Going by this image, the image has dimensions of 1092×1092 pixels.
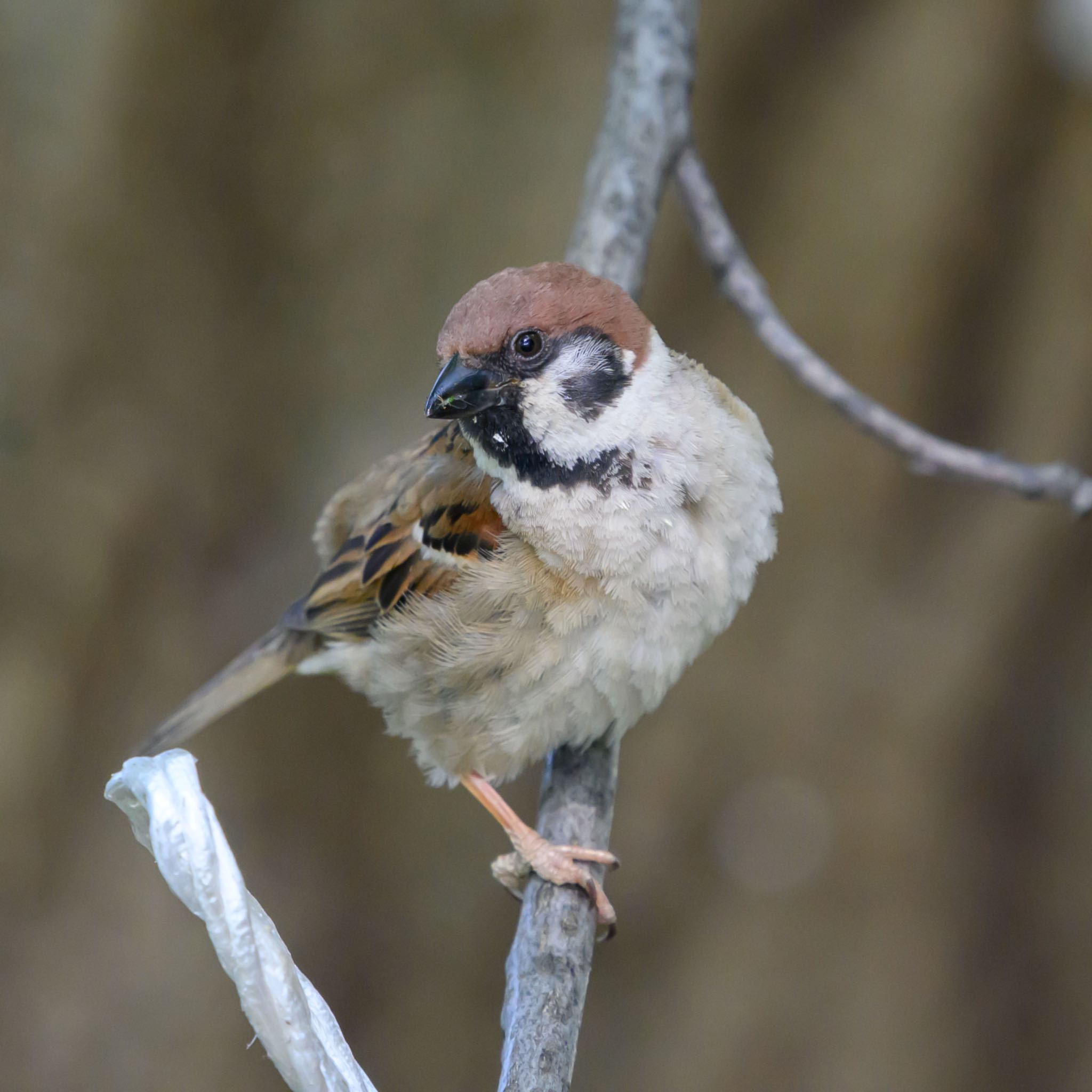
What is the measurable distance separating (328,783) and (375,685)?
1.31 m

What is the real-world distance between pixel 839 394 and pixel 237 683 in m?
1.20

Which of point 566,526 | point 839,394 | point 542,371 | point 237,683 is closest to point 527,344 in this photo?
point 542,371

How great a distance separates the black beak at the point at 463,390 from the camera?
58.4 inches

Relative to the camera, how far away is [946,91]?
2.71 meters

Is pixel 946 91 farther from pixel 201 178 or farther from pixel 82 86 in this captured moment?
pixel 82 86

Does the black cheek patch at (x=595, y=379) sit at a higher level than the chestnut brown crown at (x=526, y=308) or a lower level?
lower

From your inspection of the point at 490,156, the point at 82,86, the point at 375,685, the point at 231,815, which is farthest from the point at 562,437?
the point at 231,815

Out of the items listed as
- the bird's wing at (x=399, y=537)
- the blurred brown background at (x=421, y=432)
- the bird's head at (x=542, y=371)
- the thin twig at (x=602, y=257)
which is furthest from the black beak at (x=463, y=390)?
the blurred brown background at (x=421, y=432)

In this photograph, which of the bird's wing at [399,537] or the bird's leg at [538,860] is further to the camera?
the bird's wing at [399,537]

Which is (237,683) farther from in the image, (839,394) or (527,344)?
(839,394)

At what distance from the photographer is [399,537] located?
6.14ft

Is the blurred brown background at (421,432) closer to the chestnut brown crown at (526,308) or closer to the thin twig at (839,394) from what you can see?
the thin twig at (839,394)

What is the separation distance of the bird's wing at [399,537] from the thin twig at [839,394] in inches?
21.6

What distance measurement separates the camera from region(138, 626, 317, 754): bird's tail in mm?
2098
